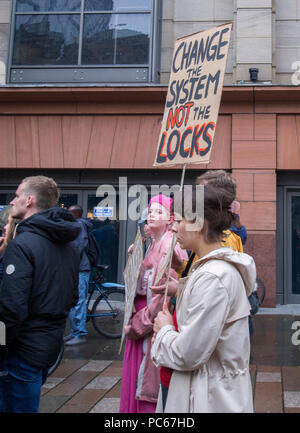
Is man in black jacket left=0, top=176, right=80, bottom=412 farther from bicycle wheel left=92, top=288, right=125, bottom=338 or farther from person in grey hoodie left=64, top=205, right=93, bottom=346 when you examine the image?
bicycle wheel left=92, top=288, right=125, bottom=338

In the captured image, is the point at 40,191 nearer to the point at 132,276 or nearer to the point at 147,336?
the point at 132,276

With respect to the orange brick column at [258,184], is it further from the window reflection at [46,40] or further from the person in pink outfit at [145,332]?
the person in pink outfit at [145,332]

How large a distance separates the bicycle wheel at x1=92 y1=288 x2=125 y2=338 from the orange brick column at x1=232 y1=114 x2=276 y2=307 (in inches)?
137

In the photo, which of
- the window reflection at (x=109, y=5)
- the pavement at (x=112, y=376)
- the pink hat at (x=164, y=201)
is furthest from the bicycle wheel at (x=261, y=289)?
the window reflection at (x=109, y=5)

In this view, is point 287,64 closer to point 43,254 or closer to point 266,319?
point 266,319

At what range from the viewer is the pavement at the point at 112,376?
4.54 m

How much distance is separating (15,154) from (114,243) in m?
3.01

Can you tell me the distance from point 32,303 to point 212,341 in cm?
130

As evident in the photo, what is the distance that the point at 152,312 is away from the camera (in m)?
3.29

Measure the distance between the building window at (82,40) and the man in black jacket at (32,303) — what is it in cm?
864

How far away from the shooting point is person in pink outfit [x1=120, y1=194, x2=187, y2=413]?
3.28 m

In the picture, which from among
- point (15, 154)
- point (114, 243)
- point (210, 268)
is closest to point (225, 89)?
point (114, 243)

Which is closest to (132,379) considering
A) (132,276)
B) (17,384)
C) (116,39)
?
(132,276)

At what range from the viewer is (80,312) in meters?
7.09
